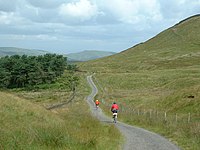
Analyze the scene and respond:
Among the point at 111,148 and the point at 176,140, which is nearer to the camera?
the point at 111,148

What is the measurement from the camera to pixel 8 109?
18.8 meters

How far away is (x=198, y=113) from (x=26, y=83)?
94420 mm

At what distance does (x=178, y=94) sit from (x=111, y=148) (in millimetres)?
31093

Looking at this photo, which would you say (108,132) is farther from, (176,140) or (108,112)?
(108,112)

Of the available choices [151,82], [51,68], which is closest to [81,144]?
[151,82]

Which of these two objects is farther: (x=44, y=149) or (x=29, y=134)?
(x=29, y=134)

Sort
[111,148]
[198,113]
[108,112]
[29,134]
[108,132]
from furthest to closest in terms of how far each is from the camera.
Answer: [108,112] < [198,113] < [108,132] < [111,148] < [29,134]

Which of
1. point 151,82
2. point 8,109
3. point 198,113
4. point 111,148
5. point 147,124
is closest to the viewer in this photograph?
point 111,148

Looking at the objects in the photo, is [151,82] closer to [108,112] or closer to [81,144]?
[108,112]

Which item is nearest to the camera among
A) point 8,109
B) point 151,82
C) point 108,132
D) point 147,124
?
point 8,109

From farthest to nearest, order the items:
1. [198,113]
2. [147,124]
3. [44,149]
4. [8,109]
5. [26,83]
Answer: [26,83], [198,113], [147,124], [8,109], [44,149]

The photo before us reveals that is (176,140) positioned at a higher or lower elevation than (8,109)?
lower

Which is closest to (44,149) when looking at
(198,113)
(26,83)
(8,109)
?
(8,109)

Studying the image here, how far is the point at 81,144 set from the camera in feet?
46.3
